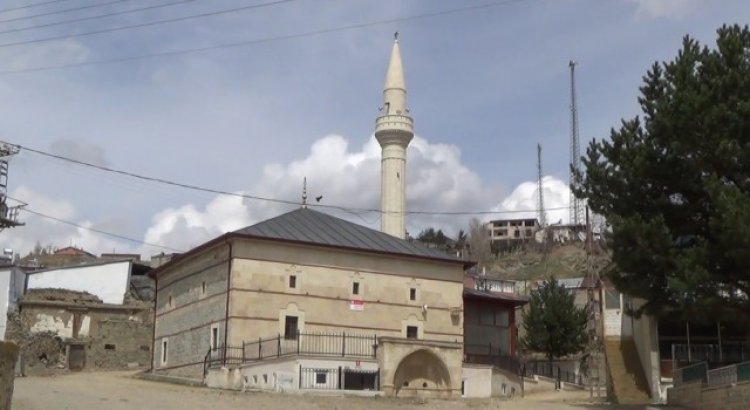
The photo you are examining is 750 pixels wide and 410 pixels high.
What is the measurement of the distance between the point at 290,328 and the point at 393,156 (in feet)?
72.6

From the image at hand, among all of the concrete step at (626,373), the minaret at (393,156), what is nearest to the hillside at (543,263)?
the minaret at (393,156)

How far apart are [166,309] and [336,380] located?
14.0 m

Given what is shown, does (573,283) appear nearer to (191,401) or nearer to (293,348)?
(293,348)

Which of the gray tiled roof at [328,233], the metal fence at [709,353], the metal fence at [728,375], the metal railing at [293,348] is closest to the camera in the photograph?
the metal fence at [728,375]

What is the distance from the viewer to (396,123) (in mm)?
55938

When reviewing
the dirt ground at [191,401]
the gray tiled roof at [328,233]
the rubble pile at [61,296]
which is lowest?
the dirt ground at [191,401]

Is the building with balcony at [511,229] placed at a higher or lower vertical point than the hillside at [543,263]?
higher

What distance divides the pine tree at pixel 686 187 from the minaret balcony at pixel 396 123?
29.4 meters

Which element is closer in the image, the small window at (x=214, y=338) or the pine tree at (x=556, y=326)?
the small window at (x=214, y=338)

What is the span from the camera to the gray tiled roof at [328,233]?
3653 cm

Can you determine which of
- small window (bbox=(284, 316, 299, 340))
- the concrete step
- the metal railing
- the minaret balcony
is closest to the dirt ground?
the metal railing

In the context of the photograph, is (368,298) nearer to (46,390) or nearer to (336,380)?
(336,380)

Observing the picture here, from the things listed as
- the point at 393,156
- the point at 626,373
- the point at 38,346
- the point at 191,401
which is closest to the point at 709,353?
the point at 626,373

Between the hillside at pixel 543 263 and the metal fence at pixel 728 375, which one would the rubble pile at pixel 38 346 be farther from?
the hillside at pixel 543 263
